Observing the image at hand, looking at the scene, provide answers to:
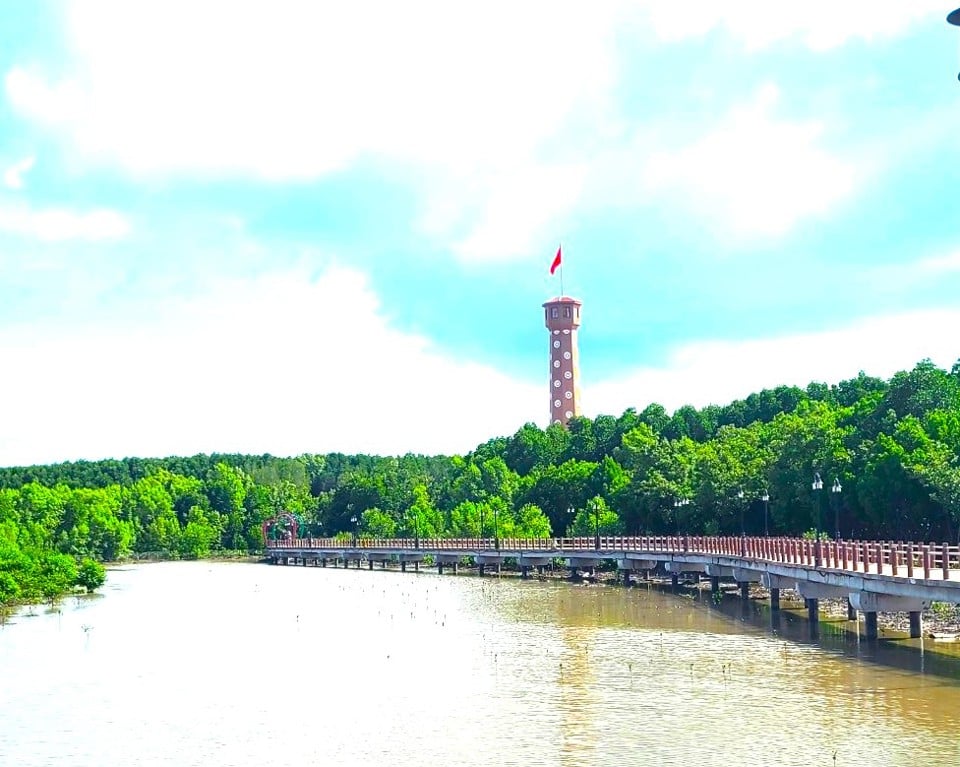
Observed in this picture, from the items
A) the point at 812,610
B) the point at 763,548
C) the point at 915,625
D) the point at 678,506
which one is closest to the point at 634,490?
the point at 678,506

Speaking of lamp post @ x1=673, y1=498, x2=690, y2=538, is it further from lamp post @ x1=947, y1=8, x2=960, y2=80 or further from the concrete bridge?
lamp post @ x1=947, y1=8, x2=960, y2=80

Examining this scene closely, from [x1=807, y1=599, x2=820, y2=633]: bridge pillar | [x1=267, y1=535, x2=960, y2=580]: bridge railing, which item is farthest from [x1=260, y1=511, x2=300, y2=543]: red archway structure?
[x1=807, y1=599, x2=820, y2=633]: bridge pillar

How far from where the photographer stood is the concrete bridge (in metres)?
41.7

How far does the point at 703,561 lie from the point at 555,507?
2087 inches

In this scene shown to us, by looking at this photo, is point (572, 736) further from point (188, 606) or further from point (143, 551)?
point (143, 551)

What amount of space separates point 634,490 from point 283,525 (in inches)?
2676

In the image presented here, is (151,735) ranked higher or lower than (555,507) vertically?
lower

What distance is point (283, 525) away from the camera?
158 m

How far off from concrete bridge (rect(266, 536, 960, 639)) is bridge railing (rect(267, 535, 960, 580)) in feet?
0.17

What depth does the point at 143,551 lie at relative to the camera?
165375 millimetres

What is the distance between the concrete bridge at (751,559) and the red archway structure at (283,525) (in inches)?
596

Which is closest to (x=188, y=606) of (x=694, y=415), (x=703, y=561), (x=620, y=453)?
(x=703, y=561)

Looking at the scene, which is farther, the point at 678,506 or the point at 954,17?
the point at 678,506

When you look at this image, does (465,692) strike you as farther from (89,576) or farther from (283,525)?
(283,525)
